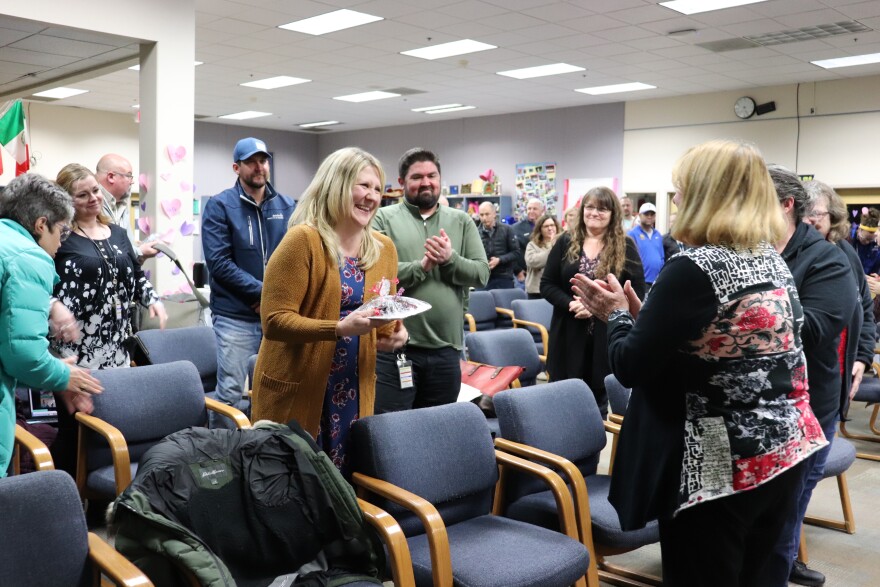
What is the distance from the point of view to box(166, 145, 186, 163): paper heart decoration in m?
5.38

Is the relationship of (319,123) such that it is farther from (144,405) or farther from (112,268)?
(144,405)

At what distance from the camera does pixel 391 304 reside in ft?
6.93

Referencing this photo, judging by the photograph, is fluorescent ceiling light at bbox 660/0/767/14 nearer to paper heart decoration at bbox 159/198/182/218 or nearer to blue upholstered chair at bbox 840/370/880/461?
blue upholstered chair at bbox 840/370/880/461

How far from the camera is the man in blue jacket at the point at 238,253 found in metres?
3.53

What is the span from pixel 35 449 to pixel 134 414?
408 millimetres

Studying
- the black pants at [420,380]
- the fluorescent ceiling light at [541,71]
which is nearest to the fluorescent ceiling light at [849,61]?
the fluorescent ceiling light at [541,71]

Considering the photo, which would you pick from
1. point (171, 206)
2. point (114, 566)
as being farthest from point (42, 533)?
point (171, 206)

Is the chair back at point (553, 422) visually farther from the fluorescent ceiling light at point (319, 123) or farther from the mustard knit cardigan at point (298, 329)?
the fluorescent ceiling light at point (319, 123)

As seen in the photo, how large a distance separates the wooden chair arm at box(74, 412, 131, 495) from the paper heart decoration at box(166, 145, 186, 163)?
2928 millimetres

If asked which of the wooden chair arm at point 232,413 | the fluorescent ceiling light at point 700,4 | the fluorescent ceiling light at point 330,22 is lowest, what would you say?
the wooden chair arm at point 232,413

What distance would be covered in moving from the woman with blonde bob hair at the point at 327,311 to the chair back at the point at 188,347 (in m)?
1.66

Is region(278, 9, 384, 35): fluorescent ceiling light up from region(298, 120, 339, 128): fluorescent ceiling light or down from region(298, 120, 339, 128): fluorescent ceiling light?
up

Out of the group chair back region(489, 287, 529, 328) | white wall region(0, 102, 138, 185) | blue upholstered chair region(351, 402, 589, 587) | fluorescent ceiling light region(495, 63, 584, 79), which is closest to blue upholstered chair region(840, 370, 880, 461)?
chair back region(489, 287, 529, 328)

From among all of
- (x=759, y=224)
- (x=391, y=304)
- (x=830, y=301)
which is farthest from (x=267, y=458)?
(x=830, y=301)
